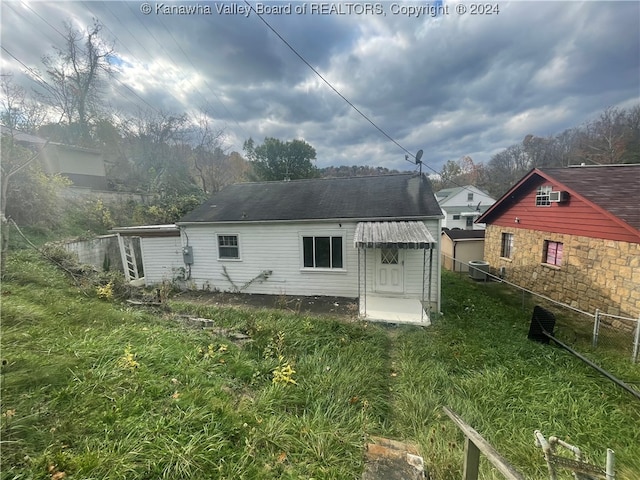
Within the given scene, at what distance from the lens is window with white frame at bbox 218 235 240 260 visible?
404 inches

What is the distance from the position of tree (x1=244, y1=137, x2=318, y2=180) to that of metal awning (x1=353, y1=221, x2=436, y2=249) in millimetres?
22598

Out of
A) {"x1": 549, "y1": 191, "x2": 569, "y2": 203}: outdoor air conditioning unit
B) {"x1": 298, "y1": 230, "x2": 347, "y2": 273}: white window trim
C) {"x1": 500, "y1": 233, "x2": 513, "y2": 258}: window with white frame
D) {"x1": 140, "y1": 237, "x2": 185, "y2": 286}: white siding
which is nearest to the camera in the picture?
{"x1": 298, "y1": 230, "x2": 347, "y2": 273}: white window trim

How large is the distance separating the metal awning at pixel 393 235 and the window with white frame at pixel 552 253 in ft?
21.6

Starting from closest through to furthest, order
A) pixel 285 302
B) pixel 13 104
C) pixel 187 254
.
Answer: pixel 285 302 < pixel 187 254 < pixel 13 104

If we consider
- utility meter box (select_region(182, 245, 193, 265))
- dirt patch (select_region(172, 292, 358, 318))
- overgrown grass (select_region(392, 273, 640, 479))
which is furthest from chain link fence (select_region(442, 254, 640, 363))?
utility meter box (select_region(182, 245, 193, 265))

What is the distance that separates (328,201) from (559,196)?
8.89 metres

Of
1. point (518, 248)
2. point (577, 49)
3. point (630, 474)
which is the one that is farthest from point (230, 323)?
point (577, 49)

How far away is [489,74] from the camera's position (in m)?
10.4

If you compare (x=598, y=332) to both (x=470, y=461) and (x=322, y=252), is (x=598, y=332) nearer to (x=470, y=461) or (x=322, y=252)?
(x=470, y=461)

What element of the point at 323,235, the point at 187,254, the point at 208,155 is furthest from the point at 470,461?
the point at 208,155

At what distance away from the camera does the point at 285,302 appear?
339 inches

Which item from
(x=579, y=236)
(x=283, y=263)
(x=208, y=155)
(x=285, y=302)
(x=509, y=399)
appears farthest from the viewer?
(x=208, y=155)

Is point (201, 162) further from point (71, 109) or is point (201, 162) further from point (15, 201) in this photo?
point (15, 201)

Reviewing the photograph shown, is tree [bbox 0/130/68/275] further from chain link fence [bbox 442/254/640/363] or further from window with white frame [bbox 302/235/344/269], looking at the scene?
chain link fence [bbox 442/254/640/363]
